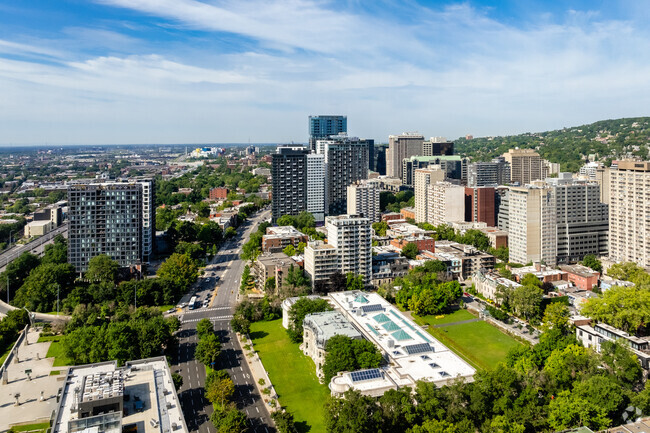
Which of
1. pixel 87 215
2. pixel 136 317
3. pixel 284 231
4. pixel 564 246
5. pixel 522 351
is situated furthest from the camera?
pixel 284 231

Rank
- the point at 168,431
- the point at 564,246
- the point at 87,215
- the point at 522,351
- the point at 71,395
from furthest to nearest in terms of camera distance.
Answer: the point at 564,246 → the point at 87,215 → the point at 522,351 → the point at 71,395 → the point at 168,431

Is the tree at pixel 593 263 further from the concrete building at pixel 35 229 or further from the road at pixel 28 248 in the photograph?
the concrete building at pixel 35 229

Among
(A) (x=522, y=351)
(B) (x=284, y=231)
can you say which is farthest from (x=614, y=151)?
(A) (x=522, y=351)

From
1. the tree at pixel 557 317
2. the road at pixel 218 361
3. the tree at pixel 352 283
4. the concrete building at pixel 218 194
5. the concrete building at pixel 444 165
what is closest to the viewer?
the road at pixel 218 361

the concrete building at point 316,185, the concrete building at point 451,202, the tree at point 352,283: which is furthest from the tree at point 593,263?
the concrete building at point 316,185

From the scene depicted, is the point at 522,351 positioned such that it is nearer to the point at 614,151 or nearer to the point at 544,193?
the point at 544,193

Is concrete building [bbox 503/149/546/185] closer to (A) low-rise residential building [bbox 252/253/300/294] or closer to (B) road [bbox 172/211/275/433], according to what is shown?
(B) road [bbox 172/211/275/433]

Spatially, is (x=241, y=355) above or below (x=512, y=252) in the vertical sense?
below

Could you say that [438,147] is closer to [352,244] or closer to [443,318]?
[352,244]

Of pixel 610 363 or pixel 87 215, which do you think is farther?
pixel 87 215
